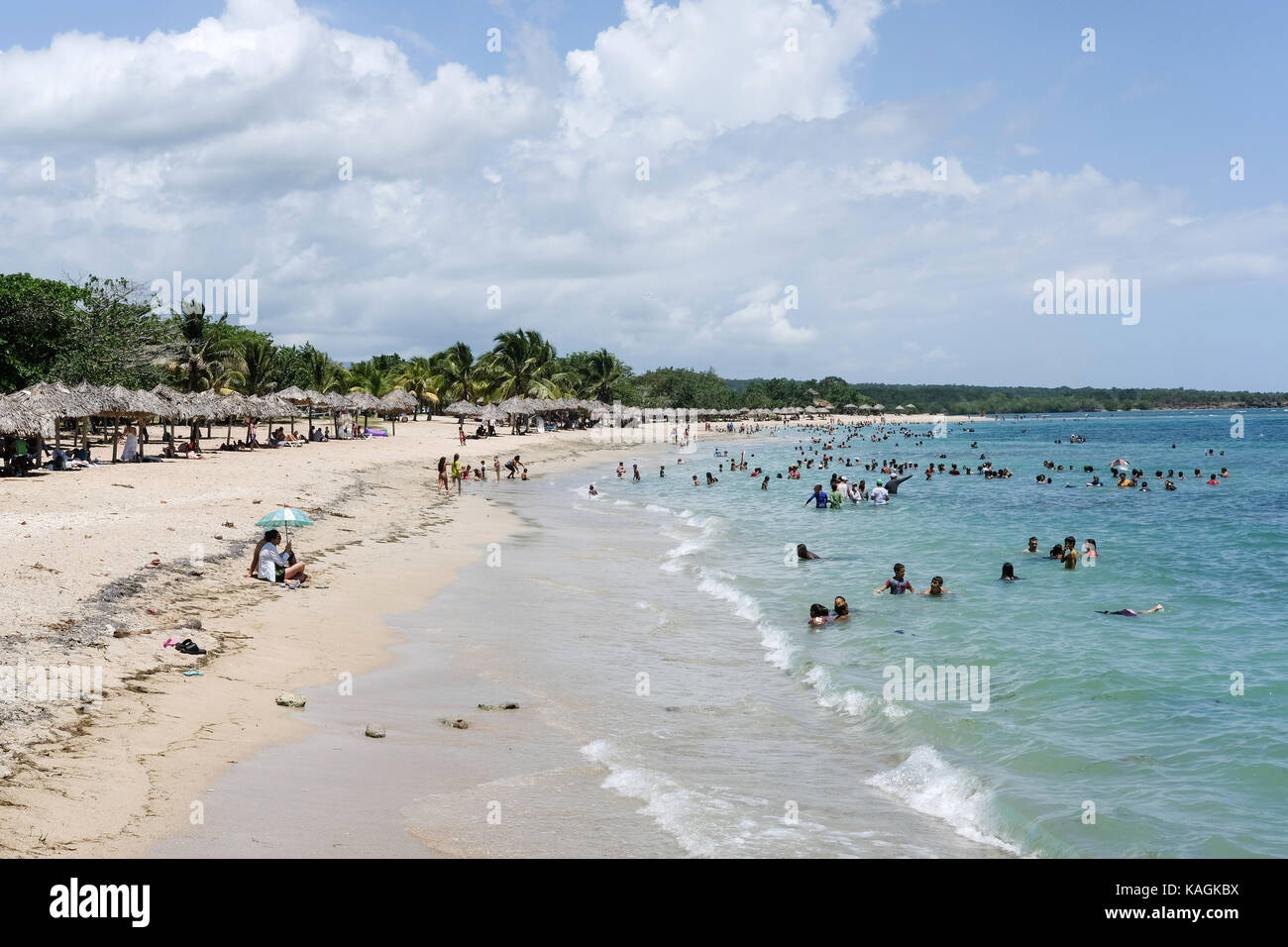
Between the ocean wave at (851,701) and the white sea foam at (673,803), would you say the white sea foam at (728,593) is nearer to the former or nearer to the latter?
the ocean wave at (851,701)

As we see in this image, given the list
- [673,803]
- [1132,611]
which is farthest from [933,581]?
[673,803]

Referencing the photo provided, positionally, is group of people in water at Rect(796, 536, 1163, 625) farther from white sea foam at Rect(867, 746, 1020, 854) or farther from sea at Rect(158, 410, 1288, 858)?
white sea foam at Rect(867, 746, 1020, 854)

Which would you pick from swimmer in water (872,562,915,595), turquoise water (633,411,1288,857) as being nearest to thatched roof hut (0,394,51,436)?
turquoise water (633,411,1288,857)

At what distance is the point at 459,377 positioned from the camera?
251 ft

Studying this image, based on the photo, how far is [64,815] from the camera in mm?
5816

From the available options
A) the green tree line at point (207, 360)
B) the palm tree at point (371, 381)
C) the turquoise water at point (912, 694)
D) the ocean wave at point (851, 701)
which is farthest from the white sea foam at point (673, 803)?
the palm tree at point (371, 381)

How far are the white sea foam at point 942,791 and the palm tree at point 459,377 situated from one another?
228ft

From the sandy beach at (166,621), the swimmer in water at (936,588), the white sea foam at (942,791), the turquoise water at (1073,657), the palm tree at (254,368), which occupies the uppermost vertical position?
the palm tree at (254,368)

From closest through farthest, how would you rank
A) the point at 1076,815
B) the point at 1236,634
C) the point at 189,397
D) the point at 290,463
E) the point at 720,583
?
1. the point at 1076,815
2. the point at 1236,634
3. the point at 720,583
4. the point at 290,463
5. the point at 189,397

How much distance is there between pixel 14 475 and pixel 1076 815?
87.9ft

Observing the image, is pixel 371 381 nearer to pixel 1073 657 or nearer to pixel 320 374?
pixel 320 374

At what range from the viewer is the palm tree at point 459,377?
75562mm

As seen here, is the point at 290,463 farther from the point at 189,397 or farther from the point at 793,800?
the point at 793,800
